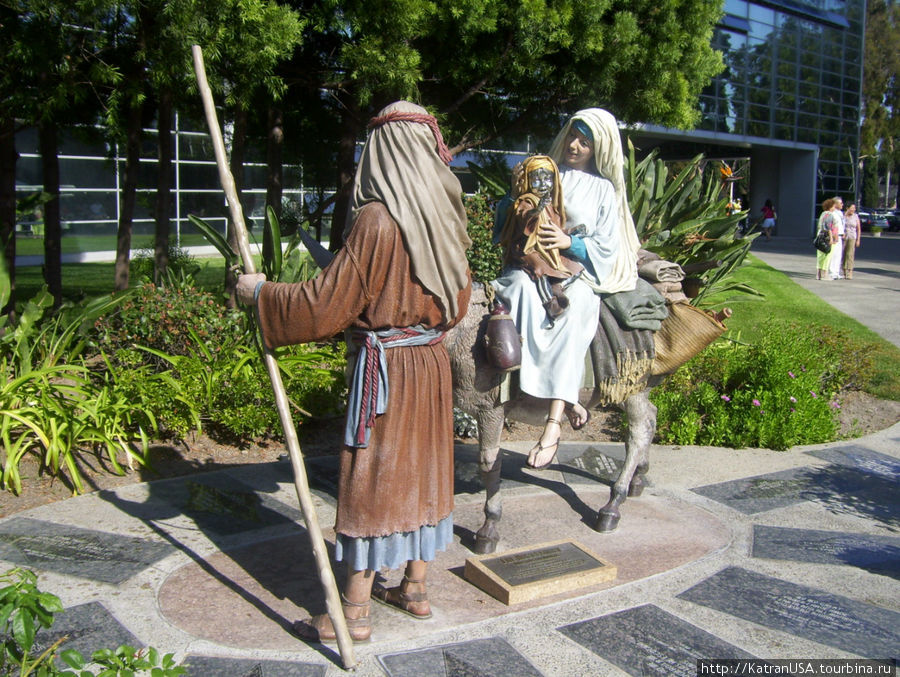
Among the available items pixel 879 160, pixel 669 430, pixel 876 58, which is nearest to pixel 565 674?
pixel 669 430

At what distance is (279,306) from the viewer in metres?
3.18

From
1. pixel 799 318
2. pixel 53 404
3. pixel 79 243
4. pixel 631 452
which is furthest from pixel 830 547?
pixel 79 243

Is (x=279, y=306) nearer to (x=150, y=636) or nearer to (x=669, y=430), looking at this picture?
(x=150, y=636)

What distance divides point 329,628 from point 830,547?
9.06ft

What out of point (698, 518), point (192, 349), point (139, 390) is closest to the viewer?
point (698, 518)

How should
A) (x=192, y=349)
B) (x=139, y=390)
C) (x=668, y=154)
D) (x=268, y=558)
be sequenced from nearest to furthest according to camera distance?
(x=268, y=558), (x=139, y=390), (x=192, y=349), (x=668, y=154)

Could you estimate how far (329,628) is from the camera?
10.8ft

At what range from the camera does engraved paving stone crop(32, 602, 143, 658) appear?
3.17m

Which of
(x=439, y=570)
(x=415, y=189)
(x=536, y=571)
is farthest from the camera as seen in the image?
(x=439, y=570)

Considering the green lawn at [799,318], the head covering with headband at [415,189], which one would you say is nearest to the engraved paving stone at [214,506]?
the head covering with headband at [415,189]

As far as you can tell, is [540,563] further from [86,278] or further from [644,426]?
[86,278]

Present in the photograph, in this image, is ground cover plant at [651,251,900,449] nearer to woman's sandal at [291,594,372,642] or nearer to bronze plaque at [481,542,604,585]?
bronze plaque at [481,542,604,585]

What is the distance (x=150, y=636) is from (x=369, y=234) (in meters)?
1.87

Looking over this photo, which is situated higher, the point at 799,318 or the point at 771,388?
the point at 799,318
